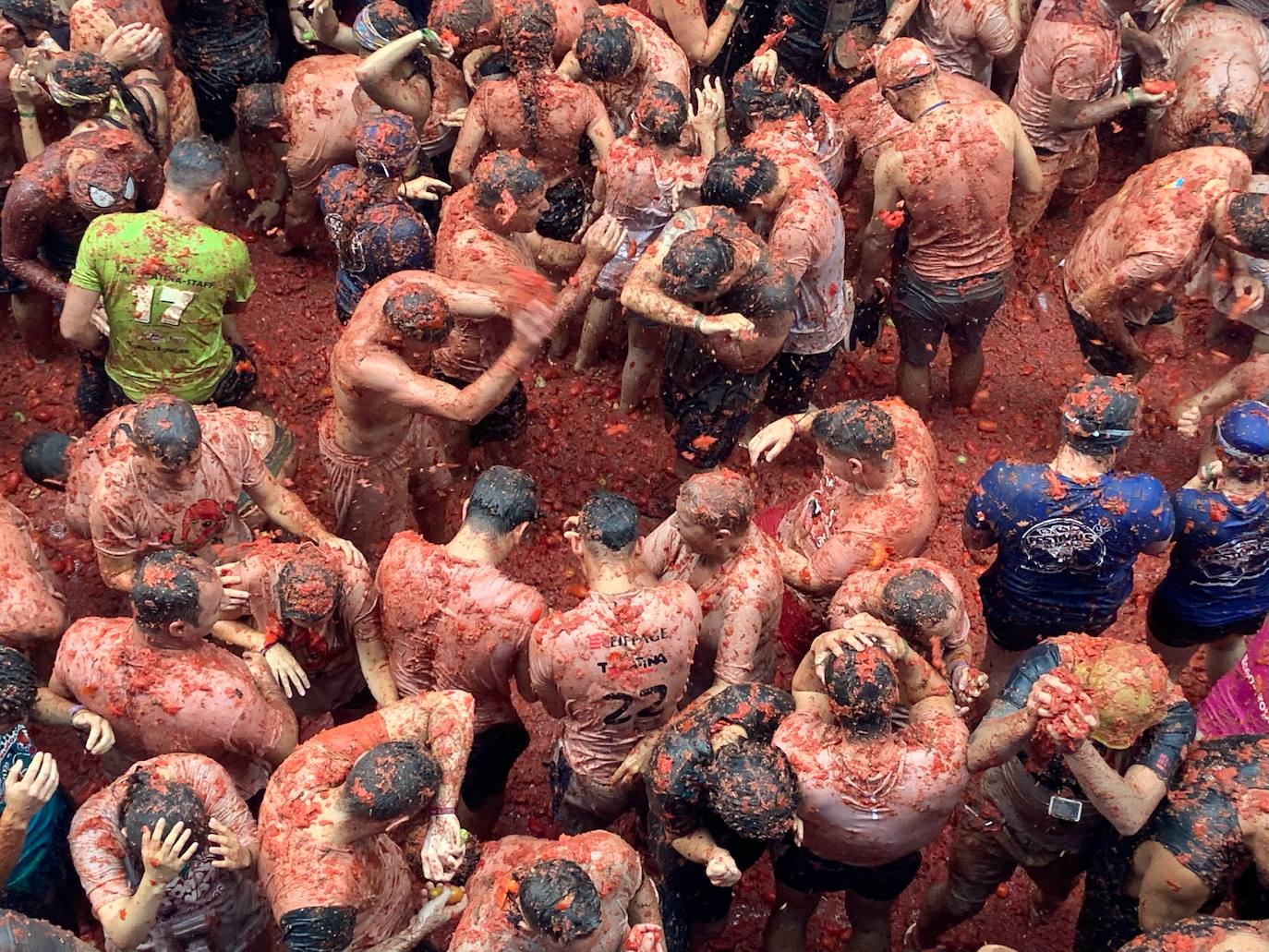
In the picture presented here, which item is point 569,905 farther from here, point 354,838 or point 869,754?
point 869,754

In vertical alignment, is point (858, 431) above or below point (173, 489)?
above

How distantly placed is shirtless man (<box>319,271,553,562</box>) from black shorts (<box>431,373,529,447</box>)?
490mm

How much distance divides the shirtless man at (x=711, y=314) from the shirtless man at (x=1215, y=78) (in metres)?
3.63

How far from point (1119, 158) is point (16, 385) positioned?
27.8ft

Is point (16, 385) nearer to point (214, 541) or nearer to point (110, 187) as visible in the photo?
point (110, 187)

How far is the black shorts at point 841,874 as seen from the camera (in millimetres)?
5117

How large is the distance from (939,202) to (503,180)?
8.28 feet

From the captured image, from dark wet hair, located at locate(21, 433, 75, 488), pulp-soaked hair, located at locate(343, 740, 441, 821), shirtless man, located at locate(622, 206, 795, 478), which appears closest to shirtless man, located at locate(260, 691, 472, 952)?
pulp-soaked hair, located at locate(343, 740, 441, 821)

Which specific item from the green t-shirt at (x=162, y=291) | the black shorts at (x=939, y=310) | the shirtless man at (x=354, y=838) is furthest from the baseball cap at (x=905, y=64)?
the shirtless man at (x=354, y=838)

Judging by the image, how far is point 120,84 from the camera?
7.42 meters

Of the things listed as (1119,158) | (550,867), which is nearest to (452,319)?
(550,867)

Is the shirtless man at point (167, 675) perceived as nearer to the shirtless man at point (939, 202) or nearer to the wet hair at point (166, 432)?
the wet hair at point (166, 432)

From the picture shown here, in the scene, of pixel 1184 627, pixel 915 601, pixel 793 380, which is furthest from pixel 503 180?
pixel 1184 627

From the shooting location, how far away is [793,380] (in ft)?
24.6
